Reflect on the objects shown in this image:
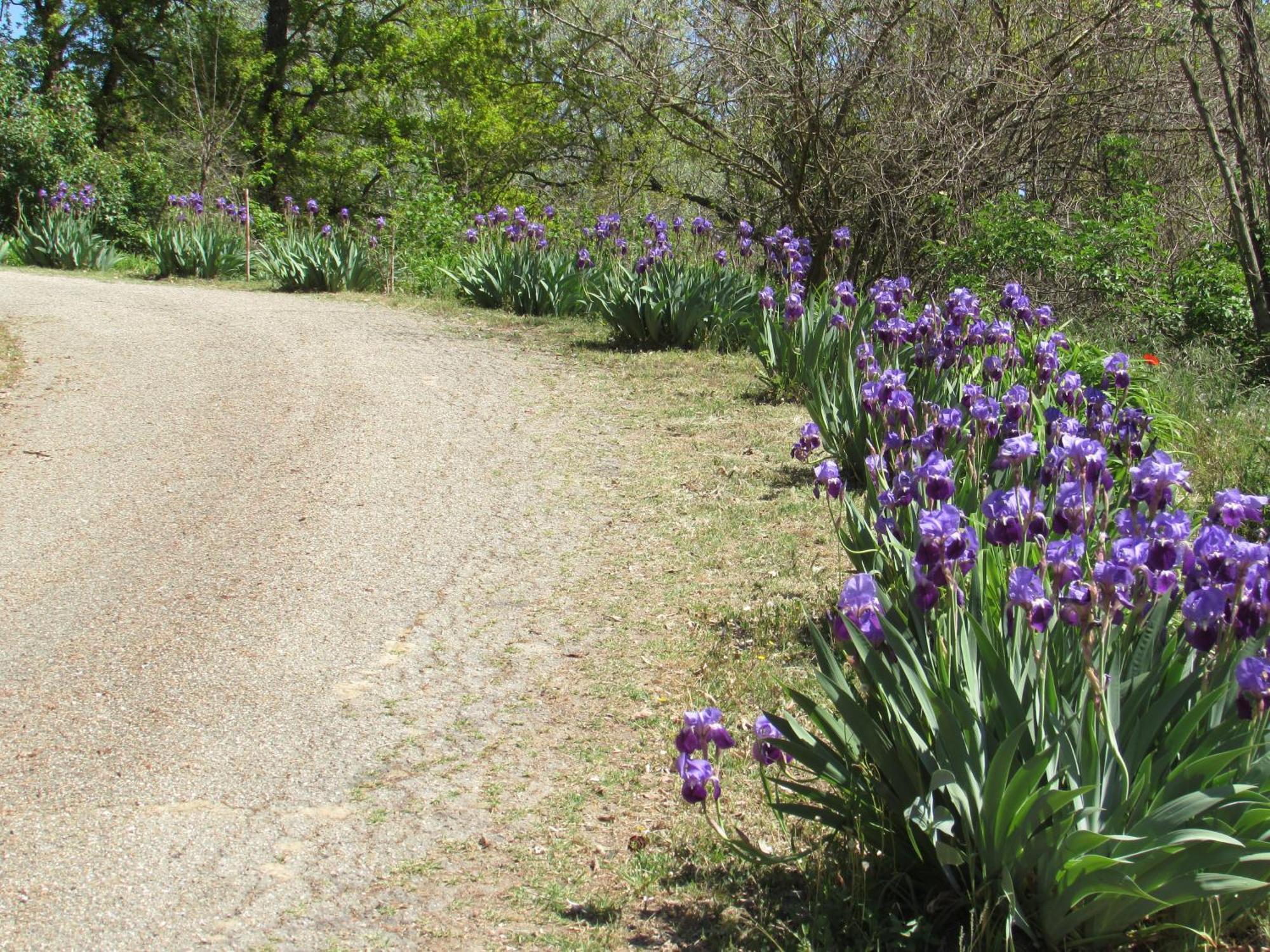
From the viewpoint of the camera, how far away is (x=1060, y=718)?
2.44 m

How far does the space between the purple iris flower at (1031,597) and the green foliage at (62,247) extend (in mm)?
14998

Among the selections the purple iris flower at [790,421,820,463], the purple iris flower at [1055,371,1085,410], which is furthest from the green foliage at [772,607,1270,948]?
the purple iris flower at [790,421,820,463]

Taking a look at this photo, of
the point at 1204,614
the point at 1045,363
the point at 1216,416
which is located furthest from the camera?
the point at 1216,416

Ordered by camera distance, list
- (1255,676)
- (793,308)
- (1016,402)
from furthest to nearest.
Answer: (793,308), (1016,402), (1255,676)

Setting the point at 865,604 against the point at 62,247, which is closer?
the point at 865,604

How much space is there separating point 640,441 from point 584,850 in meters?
4.31

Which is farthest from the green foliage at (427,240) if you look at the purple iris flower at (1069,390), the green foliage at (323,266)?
the purple iris flower at (1069,390)

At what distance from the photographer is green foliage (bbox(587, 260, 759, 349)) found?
961 centimetres

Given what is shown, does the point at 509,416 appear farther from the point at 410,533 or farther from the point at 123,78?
the point at 123,78

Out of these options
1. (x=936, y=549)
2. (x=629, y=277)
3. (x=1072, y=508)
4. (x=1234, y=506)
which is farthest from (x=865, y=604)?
(x=629, y=277)

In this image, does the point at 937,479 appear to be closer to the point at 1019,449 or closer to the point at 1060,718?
the point at 1019,449

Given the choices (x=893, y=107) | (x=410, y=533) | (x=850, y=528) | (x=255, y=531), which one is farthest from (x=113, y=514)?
(x=893, y=107)

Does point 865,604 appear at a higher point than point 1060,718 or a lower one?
higher

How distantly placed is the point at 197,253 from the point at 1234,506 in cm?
1365
